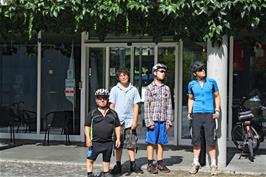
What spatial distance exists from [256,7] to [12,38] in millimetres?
6337

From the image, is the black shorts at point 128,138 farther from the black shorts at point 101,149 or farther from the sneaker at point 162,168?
the black shorts at point 101,149

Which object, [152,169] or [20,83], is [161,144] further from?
[20,83]

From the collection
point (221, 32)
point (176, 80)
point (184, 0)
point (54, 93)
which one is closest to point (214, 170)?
point (221, 32)

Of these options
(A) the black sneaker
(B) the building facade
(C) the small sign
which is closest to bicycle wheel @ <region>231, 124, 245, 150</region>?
(B) the building facade

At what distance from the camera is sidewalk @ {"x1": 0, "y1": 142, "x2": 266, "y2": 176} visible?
9396 mm

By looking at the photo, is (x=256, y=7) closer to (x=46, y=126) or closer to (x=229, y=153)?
(x=229, y=153)

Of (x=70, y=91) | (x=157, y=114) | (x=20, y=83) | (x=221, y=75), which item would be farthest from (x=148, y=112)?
(x=20, y=83)

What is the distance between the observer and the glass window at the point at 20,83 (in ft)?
43.9

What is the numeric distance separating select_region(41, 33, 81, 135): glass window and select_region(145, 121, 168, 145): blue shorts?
14.2ft

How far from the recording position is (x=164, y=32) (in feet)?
36.4

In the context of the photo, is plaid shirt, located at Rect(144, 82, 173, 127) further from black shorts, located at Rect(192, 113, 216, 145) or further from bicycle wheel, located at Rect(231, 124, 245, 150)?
bicycle wheel, located at Rect(231, 124, 245, 150)

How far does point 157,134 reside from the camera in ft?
29.6

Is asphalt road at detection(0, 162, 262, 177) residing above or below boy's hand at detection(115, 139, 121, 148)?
below

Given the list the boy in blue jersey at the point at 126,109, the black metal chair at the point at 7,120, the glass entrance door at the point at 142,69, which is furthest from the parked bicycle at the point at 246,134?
the black metal chair at the point at 7,120
